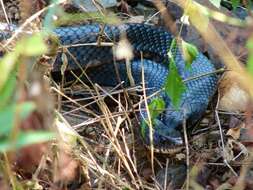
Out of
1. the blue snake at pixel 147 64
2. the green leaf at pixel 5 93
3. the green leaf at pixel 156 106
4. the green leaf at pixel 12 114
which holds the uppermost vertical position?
the green leaf at pixel 12 114

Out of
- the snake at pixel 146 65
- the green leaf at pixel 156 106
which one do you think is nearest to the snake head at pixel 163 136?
the snake at pixel 146 65

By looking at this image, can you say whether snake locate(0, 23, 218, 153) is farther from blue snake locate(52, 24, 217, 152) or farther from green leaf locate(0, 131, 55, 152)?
green leaf locate(0, 131, 55, 152)

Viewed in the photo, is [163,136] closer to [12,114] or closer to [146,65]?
[146,65]

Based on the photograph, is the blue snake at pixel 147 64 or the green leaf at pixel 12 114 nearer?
the green leaf at pixel 12 114

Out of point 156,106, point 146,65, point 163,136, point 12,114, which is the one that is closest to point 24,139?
point 12,114

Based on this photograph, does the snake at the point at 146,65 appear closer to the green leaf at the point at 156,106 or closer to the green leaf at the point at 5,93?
the green leaf at the point at 156,106

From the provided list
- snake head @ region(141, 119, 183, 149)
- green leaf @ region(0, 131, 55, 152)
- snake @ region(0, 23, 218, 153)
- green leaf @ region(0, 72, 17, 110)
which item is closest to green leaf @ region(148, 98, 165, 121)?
snake head @ region(141, 119, 183, 149)
